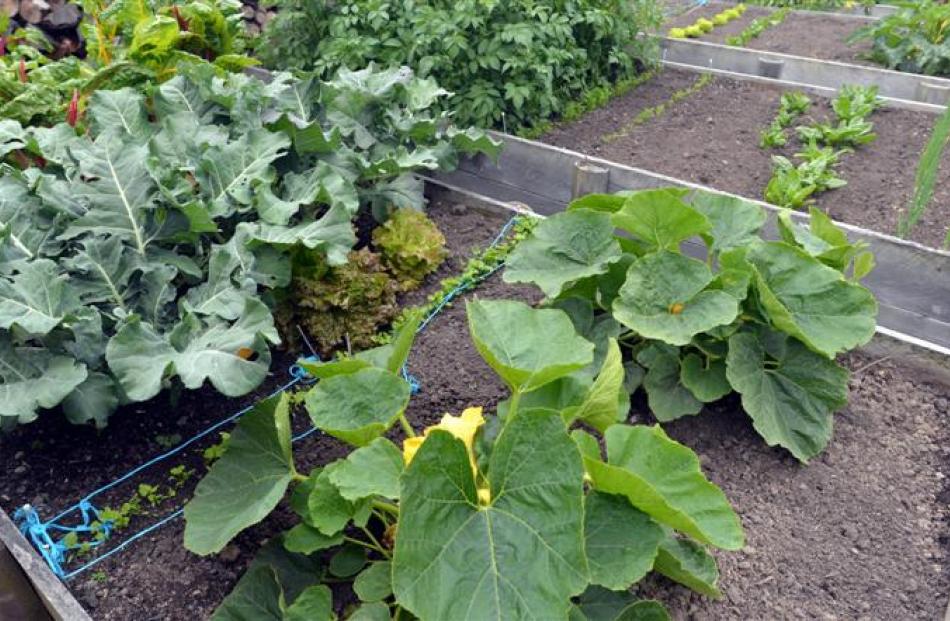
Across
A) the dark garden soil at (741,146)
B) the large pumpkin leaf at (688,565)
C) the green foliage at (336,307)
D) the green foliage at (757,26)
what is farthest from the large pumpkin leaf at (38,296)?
the green foliage at (757,26)

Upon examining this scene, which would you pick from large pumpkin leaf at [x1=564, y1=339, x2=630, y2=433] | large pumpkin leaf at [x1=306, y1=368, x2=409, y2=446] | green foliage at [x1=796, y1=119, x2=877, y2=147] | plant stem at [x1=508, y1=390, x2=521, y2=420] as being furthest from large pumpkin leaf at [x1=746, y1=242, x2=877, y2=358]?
green foliage at [x1=796, y1=119, x2=877, y2=147]

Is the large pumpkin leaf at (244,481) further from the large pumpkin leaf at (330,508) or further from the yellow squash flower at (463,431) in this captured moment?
the yellow squash flower at (463,431)

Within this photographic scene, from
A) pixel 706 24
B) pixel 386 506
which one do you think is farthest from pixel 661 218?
pixel 706 24

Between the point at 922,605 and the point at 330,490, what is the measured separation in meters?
1.50

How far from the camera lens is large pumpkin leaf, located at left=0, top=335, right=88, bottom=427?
2043 mm

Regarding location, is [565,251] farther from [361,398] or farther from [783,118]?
[783,118]

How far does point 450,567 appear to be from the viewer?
4.95 ft

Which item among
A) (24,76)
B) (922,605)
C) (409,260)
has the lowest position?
(922,605)

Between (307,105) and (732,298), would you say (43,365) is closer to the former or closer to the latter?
(307,105)

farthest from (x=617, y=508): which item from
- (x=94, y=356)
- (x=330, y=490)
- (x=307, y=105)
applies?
(x=307, y=105)

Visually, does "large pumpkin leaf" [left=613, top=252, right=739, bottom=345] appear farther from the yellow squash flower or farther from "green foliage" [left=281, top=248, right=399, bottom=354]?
"green foliage" [left=281, top=248, right=399, bottom=354]

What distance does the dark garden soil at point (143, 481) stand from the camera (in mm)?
2010

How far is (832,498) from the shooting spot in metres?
2.25

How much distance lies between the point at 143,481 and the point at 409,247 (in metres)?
1.28
